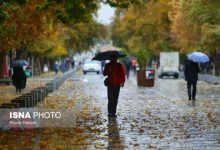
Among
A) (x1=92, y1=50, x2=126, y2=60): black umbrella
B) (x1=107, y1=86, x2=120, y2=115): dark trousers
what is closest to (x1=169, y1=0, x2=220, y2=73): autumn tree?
(x1=92, y1=50, x2=126, y2=60): black umbrella

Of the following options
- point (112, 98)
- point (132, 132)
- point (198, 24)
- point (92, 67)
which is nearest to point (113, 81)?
point (112, 98)

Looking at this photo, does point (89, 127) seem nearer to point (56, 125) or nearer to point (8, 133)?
point (56, 125)

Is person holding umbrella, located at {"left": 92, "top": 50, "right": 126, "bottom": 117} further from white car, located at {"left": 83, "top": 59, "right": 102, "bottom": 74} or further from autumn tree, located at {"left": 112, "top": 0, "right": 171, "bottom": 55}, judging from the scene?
white car, located at {"left": 83, "top": 59, "right": 102, "bottom": 74}

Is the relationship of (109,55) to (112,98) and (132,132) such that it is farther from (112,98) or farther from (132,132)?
(132,132)

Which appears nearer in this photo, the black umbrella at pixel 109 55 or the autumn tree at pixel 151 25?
the black umbrella at pixel 109 55

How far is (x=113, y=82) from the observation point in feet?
60.1

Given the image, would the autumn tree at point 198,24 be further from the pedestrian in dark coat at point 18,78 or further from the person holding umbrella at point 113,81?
the person holding umbrella at point 113,81

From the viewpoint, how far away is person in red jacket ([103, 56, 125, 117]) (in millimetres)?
18328

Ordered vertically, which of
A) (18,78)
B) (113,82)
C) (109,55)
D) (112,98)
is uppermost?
(109,55)

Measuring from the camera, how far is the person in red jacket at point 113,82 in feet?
60.1

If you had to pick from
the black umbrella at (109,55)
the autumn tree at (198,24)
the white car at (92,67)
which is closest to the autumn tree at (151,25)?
the white car at (92,67)

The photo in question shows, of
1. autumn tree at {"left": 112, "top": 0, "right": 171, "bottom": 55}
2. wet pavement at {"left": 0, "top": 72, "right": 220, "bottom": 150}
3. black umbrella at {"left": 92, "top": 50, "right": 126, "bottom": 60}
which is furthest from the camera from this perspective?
autumn tree at {"left": 112, "top": 0, "right": 171, "bottom": 55}

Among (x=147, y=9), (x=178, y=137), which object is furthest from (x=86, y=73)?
(x=178, y=137)

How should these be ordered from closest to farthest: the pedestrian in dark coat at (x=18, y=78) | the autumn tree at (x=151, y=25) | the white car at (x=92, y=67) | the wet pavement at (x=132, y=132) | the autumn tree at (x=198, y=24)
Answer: the wet pavement at (x=132, y=132) → the pedestrian in dark coat at (x=18, y=78) → the autumn tree at (x=198, y=24) → the autumn tree at (x=151, y=25) → the white car at (x=92, y=67)
